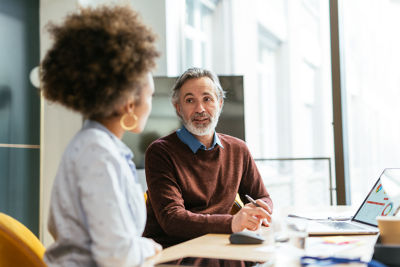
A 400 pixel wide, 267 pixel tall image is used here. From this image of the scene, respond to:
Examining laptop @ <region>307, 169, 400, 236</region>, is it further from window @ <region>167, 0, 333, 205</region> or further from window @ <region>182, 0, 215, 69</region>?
window @ <region>182, 0, 215, 69</region>

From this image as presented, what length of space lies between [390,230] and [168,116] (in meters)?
2.35

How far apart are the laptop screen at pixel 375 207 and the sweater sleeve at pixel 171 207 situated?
0.53 m

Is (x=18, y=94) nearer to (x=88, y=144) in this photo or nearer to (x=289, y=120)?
(x=88, y=144)

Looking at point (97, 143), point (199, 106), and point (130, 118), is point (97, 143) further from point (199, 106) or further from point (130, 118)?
point (199, 106)

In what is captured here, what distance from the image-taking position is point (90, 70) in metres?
0.92

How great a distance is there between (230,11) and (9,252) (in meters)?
4.66

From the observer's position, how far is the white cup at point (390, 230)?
47.8 inches

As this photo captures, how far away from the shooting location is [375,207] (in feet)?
5.32

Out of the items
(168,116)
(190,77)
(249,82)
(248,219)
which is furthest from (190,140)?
(249,82)

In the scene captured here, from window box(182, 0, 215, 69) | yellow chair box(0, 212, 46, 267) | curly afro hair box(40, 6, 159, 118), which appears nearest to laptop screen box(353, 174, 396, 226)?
curly afro hair box(40, 6, 159, 118)

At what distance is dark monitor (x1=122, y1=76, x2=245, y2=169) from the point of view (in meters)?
3.31

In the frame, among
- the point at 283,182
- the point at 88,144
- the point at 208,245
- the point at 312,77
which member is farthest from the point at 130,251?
the point at 312,77

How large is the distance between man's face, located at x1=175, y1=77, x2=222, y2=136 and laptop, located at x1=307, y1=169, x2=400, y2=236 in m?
0.68

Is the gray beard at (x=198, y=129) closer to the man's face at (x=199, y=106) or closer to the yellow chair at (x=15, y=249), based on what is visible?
the man's face at (x=199, y=106)
